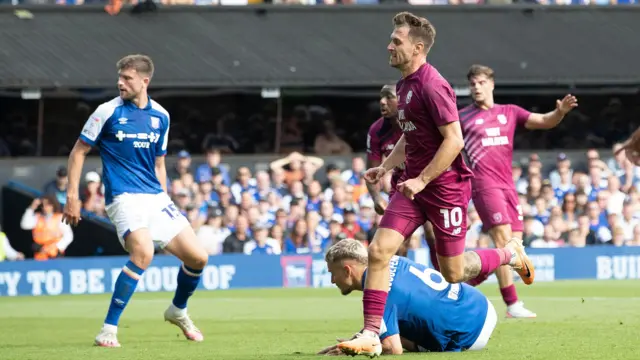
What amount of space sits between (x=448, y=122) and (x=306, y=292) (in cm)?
1011

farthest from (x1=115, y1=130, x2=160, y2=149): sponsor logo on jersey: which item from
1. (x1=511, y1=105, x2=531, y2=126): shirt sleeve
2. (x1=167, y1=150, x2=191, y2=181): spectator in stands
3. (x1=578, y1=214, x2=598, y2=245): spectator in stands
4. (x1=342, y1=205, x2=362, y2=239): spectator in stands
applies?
(x1=578, y1=214, x2=598, y2=245): spectator in stands

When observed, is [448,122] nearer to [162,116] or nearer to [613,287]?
[162,116]

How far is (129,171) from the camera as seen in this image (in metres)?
11.6

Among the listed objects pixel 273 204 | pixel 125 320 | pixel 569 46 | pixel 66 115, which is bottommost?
pixel 125 320

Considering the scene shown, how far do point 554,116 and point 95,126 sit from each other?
4491 millimetres

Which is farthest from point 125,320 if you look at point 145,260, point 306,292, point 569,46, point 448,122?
point 569,46

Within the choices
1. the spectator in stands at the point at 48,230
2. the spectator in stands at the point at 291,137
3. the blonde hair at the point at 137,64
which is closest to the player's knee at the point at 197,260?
the blonde hair at the point at 137,64

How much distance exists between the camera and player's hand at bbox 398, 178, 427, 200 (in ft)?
29.7

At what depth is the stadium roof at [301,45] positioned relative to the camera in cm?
2295

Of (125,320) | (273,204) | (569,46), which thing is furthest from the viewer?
(569,46)

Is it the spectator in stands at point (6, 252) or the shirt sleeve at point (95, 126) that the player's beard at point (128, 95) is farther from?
the spectator in stands at point (6, 252)

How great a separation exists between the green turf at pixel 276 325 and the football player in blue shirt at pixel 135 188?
0.55m

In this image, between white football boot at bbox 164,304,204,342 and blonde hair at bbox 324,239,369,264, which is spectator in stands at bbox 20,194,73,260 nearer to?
white football boot at bbox 164,304,204,342

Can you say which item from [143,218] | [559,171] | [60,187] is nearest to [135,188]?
[143,218]
